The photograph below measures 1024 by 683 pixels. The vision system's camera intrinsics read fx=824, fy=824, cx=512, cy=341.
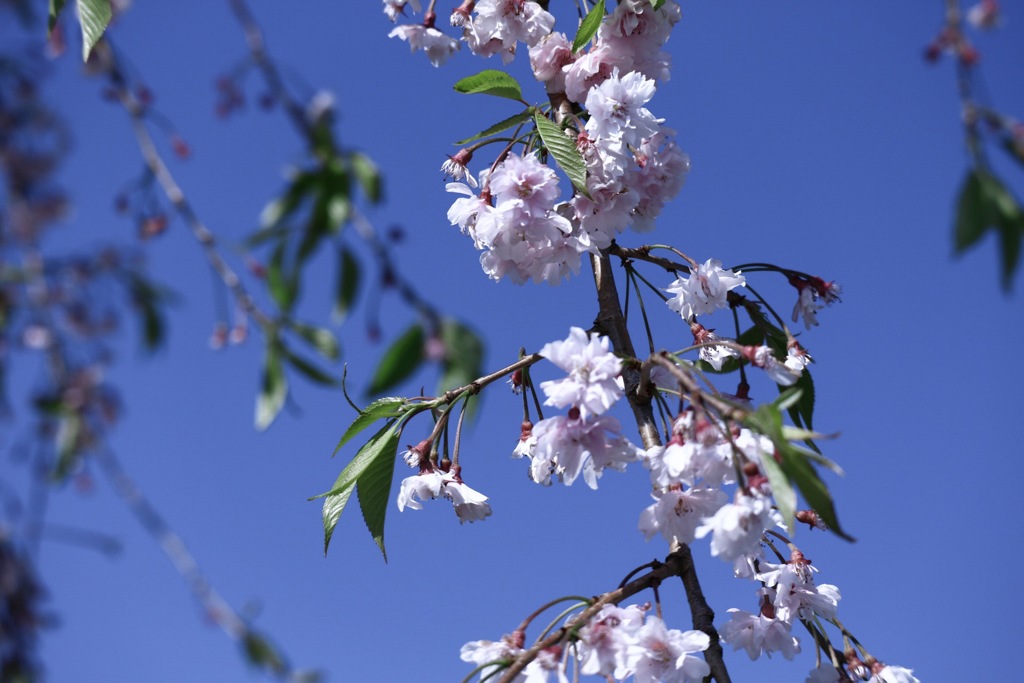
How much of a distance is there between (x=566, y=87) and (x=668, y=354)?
0.40 m

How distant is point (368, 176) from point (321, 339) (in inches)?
5.4

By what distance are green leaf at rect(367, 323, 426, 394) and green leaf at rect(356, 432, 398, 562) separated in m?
0.41

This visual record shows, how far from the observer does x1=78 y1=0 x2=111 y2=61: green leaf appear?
2.51ft

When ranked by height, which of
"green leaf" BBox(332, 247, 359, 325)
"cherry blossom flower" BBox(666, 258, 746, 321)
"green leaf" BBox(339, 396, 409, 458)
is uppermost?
"cherry blossom flower" BBox(666, 258, 746, 321)

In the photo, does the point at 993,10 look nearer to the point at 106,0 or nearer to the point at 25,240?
the point at 106,0

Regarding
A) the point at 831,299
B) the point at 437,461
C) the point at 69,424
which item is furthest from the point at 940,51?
the point at 69,424

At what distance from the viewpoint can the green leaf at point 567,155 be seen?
907 mm

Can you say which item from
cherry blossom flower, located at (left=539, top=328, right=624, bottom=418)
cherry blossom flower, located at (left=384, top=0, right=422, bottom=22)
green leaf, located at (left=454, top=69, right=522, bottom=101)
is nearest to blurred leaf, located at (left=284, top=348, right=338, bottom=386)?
cherry blossom flower, located at (left=539, top=328, right=624, bottom=418)

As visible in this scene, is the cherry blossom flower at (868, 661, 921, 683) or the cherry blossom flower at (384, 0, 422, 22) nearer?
the cherry blossom flower at (868, 661, 921, 683)

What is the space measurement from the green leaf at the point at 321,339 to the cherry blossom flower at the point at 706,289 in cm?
49

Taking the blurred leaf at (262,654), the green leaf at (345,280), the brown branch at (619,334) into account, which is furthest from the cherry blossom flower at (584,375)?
the blurred leaf at (262,654)

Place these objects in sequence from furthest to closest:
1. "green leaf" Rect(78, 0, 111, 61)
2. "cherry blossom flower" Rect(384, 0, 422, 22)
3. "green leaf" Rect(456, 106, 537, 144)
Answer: "cherry blossom flower" Rect(384, 0, 422, 22) → "green leaf" Rect(456, 106, 537, 144) → "green leaf" Rect(78, 0, 111, 61)

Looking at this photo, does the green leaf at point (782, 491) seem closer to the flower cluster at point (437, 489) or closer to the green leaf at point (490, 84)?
the flower cluster at point (437, 489)

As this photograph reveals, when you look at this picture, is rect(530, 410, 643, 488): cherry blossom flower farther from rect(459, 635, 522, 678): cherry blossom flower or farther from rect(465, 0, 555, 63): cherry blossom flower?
rect(465, 0, 555, 63): cherry blossom flower
